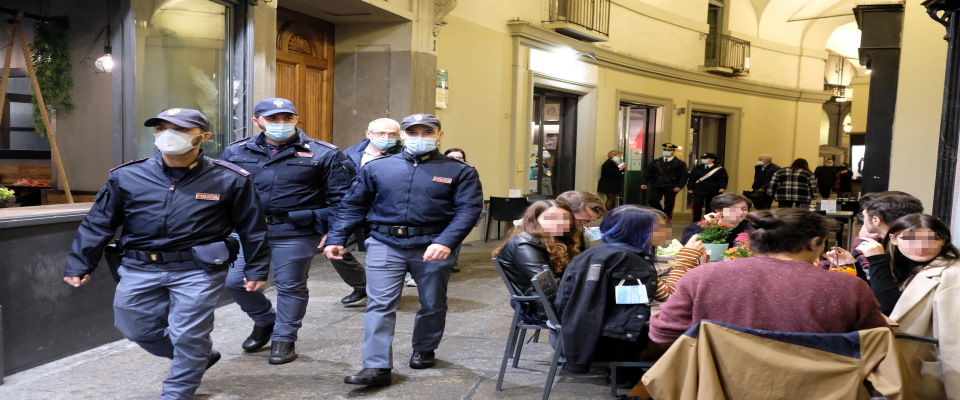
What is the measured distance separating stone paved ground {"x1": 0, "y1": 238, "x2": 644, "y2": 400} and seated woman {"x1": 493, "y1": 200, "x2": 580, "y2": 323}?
0.58 meters

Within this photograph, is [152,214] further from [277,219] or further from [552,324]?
[552,324]

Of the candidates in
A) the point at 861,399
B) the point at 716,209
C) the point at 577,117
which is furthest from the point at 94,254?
the point at 577,117

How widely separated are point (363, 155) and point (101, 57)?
6.94ft

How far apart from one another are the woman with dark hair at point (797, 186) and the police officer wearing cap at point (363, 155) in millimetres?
8397

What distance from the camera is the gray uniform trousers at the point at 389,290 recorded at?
14.3ft

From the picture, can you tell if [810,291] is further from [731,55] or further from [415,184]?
Answer: [731,55]

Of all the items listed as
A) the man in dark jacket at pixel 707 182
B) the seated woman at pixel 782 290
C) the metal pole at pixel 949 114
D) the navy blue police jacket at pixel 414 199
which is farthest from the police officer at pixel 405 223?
the man in dark jacket at pixel 707 182

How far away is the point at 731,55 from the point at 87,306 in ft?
55.2

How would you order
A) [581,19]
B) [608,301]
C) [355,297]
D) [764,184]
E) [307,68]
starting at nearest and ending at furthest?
[608,301] < [355,297] < [307,68] < [581,19] < [764,184]

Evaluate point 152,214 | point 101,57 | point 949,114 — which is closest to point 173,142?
point 152,214

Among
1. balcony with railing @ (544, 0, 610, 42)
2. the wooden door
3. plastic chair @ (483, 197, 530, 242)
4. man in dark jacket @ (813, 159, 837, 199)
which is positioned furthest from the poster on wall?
man in dark jacket @ (813, 159, 837, 199)

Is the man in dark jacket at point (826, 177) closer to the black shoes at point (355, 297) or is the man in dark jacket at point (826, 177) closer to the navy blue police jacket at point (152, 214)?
the black shoes at point (355, 297)

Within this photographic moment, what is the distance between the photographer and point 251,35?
706 cm

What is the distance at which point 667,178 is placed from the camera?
14961 mm
